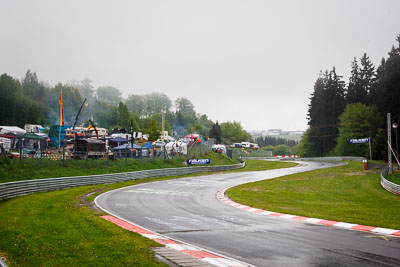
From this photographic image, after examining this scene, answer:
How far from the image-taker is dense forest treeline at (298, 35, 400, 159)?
62.9 meters

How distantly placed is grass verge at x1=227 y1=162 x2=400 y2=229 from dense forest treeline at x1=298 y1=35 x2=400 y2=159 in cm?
3584

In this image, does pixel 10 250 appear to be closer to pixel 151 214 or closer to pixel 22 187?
pixel 151 214

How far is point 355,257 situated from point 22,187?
20.4m

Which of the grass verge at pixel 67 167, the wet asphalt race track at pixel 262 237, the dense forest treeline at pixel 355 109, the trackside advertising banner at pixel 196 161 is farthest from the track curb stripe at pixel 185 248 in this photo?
the dense forest treeline at pixel 355 109

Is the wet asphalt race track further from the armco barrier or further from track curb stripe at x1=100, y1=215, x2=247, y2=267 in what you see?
the armco barrier

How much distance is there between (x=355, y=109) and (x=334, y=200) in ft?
209

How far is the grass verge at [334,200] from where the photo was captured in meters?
14.5

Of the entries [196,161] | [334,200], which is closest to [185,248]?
[334,200]

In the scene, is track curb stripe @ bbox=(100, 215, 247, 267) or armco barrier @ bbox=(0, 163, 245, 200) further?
armco barrier @ bbox=(0, 163, 245, 200)

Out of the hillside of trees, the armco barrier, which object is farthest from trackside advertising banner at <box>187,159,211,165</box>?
the hillside of trees

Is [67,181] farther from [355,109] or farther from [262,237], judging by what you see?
[355,109]

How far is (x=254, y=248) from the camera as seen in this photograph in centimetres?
873

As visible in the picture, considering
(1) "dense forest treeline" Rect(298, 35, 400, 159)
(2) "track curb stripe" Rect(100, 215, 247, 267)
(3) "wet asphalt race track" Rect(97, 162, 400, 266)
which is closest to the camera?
(2) "track curb stripe" Rect(100, 215, 247, 267)

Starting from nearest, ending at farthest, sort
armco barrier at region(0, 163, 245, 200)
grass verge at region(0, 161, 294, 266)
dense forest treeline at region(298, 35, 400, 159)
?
grass verge at region(0, 161, 294, 266) < armco barrier at region(0, 163, 245, 200) < dense forest treeline at region(298, 35, 400, 159)
